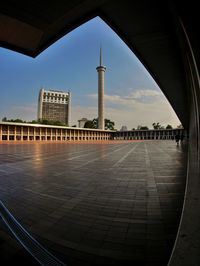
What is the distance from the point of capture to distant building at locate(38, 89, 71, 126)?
102250 mm

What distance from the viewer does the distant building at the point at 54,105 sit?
10225 centimetres

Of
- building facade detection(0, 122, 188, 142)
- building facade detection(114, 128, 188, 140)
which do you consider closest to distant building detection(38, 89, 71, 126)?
building facade detection(114, 128, 188, 140)

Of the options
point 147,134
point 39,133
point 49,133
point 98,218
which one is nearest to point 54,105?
point 147,134

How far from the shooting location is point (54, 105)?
4124 inches

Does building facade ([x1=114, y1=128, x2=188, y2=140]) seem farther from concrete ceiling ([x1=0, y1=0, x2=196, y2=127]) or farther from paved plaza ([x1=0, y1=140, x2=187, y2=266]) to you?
paved plaza ([x1=0, y1=140, x2=187, y2=266])

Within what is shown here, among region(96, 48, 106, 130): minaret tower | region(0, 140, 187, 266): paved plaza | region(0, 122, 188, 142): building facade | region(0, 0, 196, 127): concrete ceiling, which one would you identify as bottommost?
region(0, 140, 187, 266): paved plaza

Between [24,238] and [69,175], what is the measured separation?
165 inches

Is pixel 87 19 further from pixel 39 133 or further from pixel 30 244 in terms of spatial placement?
pixel 39 133

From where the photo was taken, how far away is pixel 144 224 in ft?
9.84

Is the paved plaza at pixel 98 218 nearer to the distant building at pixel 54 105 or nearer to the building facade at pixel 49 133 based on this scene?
the building facade at pixel 49 133

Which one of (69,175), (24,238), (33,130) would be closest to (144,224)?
(24,238)

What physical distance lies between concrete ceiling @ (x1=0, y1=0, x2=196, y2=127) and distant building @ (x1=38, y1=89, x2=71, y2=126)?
333 ft

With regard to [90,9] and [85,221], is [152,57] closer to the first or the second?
[90,9]

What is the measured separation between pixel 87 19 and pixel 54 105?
104176 mm
